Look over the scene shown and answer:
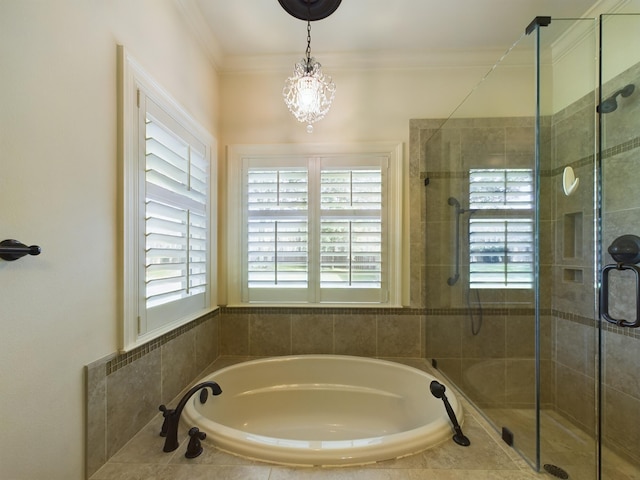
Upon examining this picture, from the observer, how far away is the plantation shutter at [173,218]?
49.5 inches

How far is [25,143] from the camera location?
0.75 meters

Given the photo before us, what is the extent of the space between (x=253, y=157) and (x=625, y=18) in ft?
7.13

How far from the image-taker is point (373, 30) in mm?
1792

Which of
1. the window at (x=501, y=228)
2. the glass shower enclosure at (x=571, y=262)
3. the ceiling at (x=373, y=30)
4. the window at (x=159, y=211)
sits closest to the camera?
the window at (x=159, y=211)

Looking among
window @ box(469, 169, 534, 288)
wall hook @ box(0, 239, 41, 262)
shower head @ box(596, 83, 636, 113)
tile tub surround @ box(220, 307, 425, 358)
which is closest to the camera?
wall hook @ box(0, 239, 41, 262)

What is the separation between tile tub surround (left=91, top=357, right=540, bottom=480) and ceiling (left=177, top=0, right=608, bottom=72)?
7.14 ft

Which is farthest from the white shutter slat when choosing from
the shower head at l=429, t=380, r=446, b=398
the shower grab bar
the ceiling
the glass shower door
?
the glass shower door

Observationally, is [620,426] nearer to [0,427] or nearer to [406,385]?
[406,385]

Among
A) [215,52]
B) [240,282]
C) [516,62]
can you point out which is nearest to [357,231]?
[240,282]

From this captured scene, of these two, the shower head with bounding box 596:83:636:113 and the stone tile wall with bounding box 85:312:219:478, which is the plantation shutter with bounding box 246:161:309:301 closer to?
the stone tile wall with bounding box 85:312:219:478

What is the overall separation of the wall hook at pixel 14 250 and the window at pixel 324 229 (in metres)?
1.40

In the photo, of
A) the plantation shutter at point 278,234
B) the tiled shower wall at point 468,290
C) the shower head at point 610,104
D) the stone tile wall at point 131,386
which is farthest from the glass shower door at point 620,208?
the stone tile wall at point 131,386

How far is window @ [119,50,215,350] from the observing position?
1.12m

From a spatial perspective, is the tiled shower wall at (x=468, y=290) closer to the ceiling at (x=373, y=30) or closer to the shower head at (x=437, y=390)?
the shower head at (x=437, y=390)
